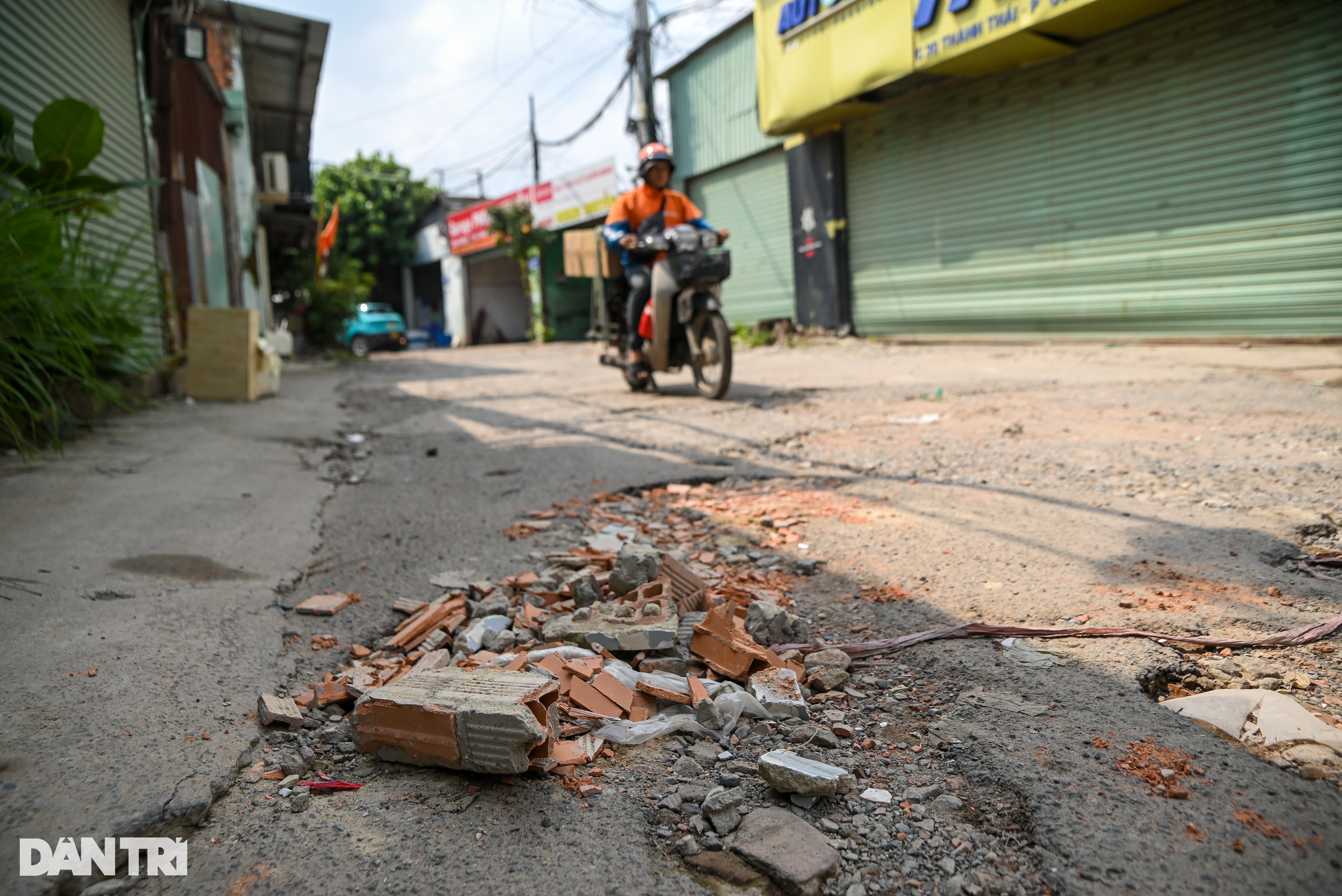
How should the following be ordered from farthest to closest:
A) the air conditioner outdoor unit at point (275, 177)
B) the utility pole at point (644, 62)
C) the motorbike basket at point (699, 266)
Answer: the air conditioner outdoor unit at point (275, 177)
the utility pole at point (644, 62)
the motorbike basket at point (699, 266)

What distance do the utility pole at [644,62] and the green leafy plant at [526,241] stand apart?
7095 mm

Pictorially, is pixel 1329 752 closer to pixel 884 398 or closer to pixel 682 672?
pixel 682 672

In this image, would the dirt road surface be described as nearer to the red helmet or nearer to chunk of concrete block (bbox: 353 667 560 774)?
chunk of concrete block (bbox: 353 667 560 774)

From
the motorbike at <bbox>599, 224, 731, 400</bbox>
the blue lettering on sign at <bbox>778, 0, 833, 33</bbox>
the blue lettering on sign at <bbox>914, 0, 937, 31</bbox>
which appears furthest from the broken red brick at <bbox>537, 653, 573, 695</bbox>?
the blue lettering on sign at <bbox>778, 0, 833, 33</bbox>

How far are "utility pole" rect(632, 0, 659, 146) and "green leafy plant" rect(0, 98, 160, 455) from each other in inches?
423

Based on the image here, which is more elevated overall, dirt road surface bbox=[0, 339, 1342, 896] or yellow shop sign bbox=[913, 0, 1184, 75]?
yellow shop sign bbox=[913, 0, 1184, 75]

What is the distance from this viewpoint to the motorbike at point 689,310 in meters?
5.77

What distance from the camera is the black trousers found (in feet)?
20.5

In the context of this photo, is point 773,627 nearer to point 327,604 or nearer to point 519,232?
point 327,604

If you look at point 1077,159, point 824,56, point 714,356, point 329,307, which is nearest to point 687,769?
point 714,356

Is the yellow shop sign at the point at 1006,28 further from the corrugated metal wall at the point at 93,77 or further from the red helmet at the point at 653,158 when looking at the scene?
the corrugated metal wall at the point at 93,77

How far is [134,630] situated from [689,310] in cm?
445

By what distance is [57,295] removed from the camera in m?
3.73
